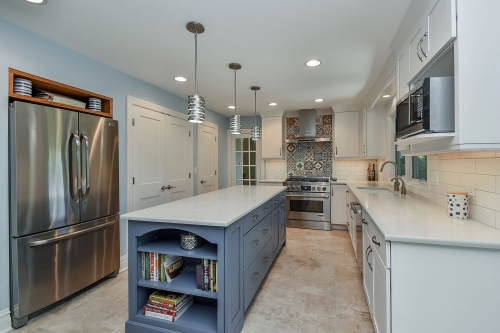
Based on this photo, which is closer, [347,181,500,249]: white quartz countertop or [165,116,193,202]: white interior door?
[347,181,500,249]: white quartz countertop

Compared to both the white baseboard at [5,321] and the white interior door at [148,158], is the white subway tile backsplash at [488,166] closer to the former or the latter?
the white interior door at [148,158]

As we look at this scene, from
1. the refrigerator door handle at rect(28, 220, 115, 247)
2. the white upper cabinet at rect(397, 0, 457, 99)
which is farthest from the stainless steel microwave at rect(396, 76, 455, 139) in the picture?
the refrigerator door handle at rect(28, 220, 115, 247)

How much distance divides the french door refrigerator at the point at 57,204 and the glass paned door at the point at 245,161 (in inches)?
132

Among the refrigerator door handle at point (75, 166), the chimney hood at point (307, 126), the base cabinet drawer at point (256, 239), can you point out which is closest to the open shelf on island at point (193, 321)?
the base cabinet drawer at point (256, 239)

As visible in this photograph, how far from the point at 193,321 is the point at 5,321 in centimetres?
145

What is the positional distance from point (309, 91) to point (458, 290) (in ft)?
10.0

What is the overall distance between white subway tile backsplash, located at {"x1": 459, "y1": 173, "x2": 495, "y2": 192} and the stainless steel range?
9.22 ft

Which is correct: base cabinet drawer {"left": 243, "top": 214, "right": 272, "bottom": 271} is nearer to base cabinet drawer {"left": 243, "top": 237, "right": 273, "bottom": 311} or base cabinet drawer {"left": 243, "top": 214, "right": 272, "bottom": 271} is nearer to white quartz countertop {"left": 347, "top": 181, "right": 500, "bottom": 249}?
base cabinet drawer {"left": 243, "top": 237, "right": 273, "bottom": 311}

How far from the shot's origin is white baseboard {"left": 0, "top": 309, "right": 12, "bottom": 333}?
5.90 feet

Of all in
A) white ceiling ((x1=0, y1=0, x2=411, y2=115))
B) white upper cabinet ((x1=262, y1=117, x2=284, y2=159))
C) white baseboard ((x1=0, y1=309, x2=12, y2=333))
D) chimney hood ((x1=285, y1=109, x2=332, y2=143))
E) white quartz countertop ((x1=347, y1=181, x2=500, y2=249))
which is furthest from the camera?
white upper cabinet ((x1=262, y1=117, x2=284, y2=159))

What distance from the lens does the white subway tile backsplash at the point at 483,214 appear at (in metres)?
1.40

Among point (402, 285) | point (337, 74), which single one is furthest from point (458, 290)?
point (337, 74)

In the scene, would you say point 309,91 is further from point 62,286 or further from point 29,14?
point 62,286

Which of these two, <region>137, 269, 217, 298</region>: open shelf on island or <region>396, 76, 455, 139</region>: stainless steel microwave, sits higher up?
<region>396, 76, 455, 139</region>: stainless steel microwave
